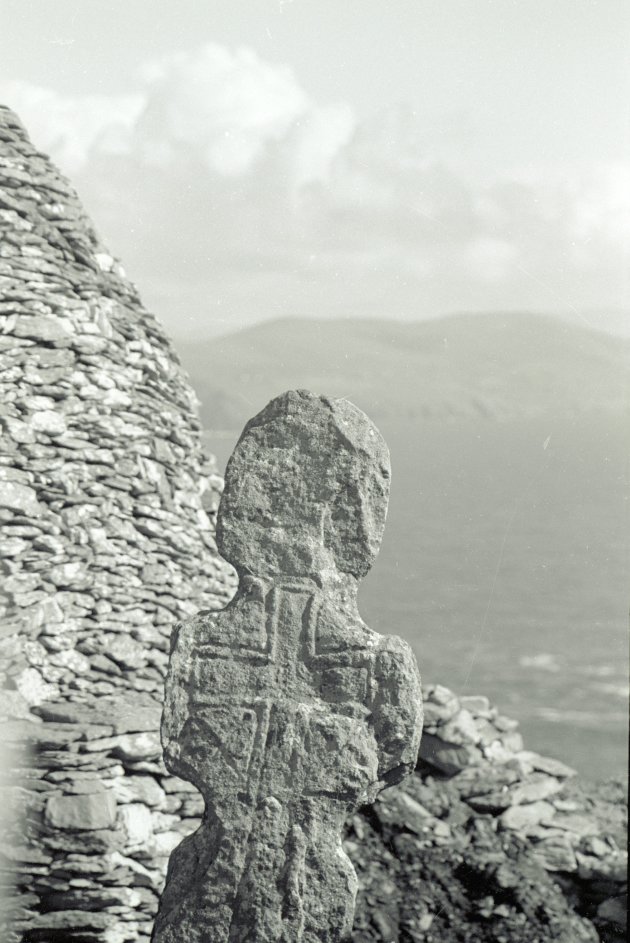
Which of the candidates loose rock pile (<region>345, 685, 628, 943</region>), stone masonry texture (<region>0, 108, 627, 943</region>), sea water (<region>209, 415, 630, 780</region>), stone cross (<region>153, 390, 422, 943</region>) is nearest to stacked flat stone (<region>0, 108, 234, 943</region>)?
stone masonry texture (<region>0, 108, 627, 943</region>)

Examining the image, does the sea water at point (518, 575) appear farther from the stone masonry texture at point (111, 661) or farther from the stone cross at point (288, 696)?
the stone cross at point (288, 696)

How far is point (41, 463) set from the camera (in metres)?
8.06

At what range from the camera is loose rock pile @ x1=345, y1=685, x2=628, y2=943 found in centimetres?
770

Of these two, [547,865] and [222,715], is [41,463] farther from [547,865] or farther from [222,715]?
[547,865]

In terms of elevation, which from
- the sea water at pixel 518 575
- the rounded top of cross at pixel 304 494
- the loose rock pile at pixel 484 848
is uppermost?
the sea water at pixel 518 575

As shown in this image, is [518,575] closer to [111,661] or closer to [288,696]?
[111,661]

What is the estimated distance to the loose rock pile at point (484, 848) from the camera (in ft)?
25.3

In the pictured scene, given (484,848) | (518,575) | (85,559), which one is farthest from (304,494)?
(518,575)

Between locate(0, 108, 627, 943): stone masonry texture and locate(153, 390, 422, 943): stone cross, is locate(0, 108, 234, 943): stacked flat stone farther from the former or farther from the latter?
locate(153, 390, 422, 943): stone cross

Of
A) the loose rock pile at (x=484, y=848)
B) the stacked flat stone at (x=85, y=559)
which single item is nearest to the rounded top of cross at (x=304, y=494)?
the stacked flat stone at (x=85, y=559)

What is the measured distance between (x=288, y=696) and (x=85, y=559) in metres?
3.83

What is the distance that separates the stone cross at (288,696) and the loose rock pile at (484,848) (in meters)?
3.20

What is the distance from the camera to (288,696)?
186 inches

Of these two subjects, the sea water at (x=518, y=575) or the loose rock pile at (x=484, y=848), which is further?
the sea water at (x=518, y=575)
